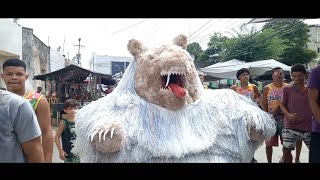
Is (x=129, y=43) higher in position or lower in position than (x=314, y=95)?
higher

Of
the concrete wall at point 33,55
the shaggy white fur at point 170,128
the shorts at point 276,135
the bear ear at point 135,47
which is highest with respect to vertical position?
the concrete wall at point 33,55

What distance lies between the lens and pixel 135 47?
3059mm

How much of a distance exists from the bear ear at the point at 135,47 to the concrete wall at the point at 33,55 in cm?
903

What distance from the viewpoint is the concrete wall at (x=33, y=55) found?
1269 centimetres

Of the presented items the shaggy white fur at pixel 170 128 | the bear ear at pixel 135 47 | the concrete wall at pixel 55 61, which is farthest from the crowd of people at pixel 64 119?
the concrete wall at pixel 55 61

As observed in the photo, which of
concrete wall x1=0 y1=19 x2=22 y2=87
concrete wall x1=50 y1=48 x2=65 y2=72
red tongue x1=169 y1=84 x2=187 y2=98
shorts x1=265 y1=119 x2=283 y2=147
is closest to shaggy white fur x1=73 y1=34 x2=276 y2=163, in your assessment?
red tongue x1=169 y1=84 x2=187 y2=98

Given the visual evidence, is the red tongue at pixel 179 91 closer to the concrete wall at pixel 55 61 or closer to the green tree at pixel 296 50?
the green tree at pixel 296 50

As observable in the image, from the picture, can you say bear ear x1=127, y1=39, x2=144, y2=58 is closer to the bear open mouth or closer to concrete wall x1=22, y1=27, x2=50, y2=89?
the bear open mouth

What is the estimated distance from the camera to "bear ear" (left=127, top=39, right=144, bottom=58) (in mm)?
3054

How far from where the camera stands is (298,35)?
56.3ft

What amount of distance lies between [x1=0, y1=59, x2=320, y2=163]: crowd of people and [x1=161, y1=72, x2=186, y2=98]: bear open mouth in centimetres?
85
